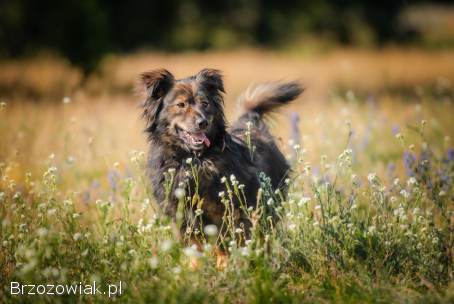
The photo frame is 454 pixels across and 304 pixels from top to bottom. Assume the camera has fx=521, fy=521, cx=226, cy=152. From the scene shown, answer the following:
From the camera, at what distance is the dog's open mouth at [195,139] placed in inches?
169

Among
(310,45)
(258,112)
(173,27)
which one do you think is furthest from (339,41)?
(258,112)

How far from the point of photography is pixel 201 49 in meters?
23.8

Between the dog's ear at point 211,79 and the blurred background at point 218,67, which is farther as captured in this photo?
the blurred background at point 218,67

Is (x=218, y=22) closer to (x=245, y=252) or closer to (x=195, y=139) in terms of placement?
(x=195, y=139)

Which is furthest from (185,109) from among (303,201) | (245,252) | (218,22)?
(218,22)

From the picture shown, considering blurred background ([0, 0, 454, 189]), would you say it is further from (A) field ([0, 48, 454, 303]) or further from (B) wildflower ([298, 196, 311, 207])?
(B) wildflower ([298, 196, 311, 207])

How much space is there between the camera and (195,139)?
14.2 ft

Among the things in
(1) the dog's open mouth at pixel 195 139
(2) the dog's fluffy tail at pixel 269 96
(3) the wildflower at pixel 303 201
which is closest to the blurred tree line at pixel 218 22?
(2) the dog's fluffy tail at pixel 269 96

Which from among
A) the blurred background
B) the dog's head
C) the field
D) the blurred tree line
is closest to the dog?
the dog's head

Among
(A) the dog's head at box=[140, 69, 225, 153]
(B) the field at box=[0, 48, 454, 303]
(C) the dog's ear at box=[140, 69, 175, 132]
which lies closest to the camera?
(B) the field at box=[0, 48, 454, 303]

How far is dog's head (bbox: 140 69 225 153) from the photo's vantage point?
4324 mm

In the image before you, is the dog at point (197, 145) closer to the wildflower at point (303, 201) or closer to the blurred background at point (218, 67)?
the blurred background at point (218, 67)

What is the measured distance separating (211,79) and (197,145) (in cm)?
71

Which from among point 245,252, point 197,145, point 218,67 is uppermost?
point 218,67
